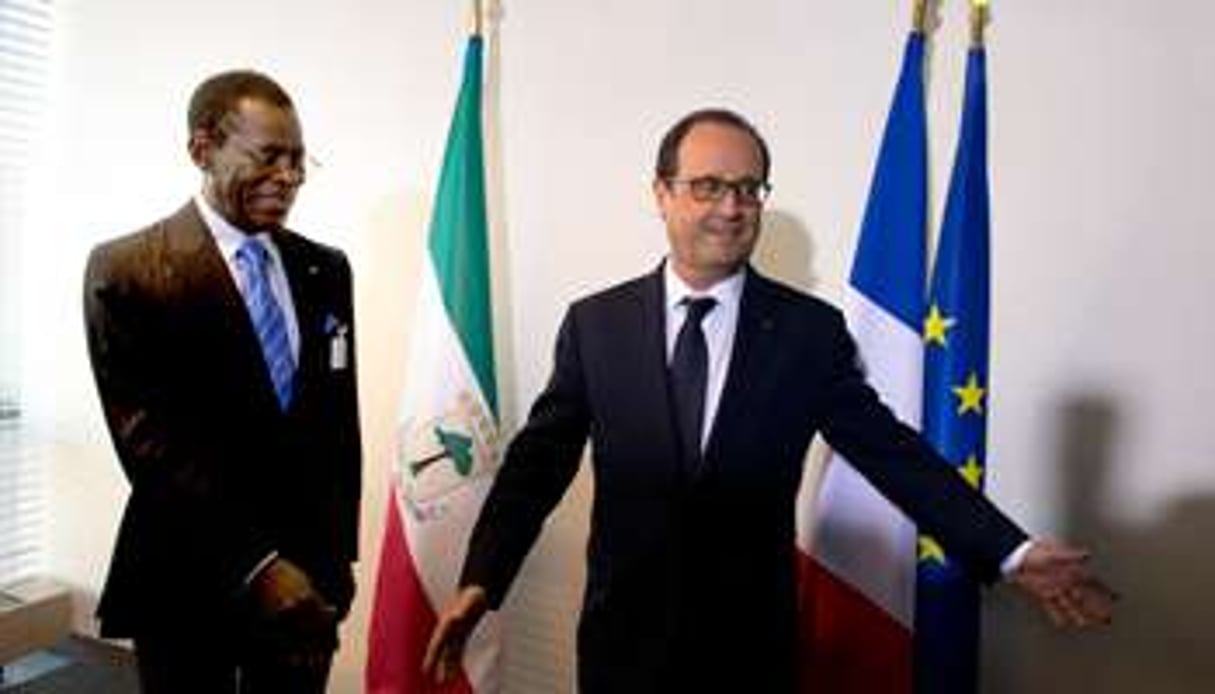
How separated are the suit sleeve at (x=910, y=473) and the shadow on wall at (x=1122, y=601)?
22.7 inches

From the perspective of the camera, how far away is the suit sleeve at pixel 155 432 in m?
1.52

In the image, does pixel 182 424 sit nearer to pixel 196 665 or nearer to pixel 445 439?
pixel 196 665

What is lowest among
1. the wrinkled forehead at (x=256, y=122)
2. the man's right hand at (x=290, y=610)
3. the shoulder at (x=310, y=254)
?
the man's right hand at (x=290, y=610)

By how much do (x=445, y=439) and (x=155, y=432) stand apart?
30.0 inches

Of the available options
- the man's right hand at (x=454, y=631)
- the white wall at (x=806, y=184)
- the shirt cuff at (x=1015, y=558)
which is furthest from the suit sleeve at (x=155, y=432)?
the shirt cuff at (x=1015, y=558)

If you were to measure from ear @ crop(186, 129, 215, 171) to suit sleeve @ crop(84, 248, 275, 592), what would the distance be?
0.19 m

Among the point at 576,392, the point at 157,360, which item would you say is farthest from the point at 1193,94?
the point at 157,360

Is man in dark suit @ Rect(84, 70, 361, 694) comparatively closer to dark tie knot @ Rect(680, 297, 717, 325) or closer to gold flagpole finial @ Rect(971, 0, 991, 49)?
dark tie knot @ Rect(680, 297, 717, 325)

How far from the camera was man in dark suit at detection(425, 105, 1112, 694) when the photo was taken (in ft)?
4.53

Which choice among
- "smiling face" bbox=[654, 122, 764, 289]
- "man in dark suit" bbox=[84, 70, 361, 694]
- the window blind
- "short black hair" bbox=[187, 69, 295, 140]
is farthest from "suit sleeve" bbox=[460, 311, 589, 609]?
the window blind

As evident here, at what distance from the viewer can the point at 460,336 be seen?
7.30ft

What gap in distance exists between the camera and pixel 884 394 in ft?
6.25

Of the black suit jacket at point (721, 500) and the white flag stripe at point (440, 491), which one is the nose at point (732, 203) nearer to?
the black suit jacket at point (721, 500)

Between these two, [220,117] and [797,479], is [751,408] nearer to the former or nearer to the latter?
[797,479]
